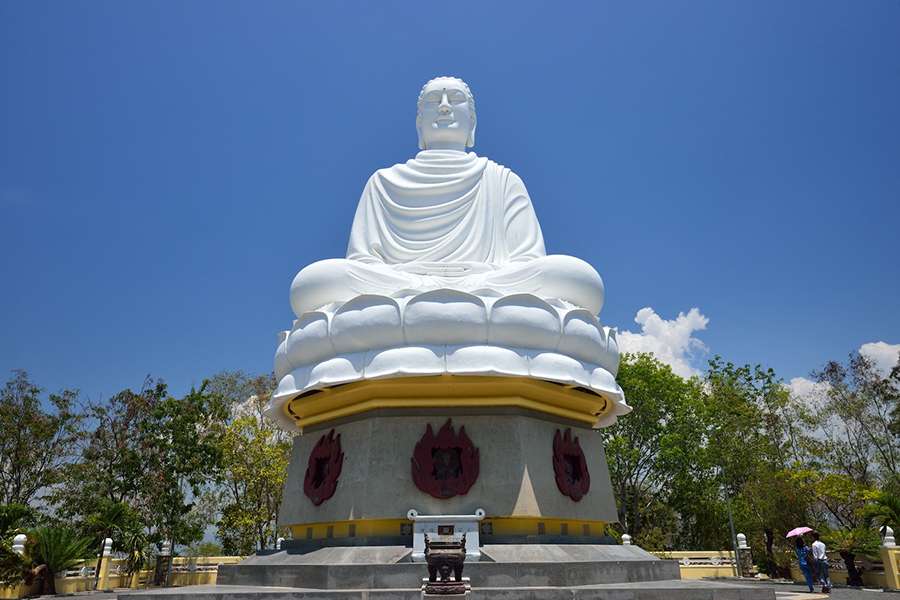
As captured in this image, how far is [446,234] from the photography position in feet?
43.7

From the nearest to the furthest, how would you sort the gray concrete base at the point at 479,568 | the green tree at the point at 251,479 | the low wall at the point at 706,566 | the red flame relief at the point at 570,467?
the gray concrete base at the point at 479,568 < the red flame relief at the point at 570,467 < the low wall at the point at 706,566 < the green tree at the point at 251,479

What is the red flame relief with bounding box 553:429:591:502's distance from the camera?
10.4 m

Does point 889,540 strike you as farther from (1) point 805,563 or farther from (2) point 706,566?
(2) point 706,566

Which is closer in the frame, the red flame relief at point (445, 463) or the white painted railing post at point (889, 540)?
the red flame relief at point (445, 463)

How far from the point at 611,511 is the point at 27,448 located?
19575 millimetres

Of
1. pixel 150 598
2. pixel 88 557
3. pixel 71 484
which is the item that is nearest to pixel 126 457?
pixel 71 484

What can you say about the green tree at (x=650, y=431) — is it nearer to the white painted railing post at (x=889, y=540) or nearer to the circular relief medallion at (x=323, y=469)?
the white painted railing post at (x=889, y=540)

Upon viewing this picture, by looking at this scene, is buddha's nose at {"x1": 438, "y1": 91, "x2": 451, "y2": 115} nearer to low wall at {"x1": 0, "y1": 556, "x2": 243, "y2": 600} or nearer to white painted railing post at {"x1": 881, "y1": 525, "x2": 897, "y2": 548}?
low wall at {"x1": 0, "y1": 556, "x2": 243, "y2": 600}

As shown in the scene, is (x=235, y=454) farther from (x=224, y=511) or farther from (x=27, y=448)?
(x=27, y=448)

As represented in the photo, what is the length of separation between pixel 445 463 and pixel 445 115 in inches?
322

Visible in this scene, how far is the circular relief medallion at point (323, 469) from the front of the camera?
34.3ft

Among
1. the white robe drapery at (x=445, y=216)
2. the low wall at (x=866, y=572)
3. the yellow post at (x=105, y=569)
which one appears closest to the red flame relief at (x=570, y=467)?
the white robe drapery at (x=445, y=216)

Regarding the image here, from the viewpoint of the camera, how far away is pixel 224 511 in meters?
24.5

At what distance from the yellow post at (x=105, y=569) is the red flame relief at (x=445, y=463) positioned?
35.6 feet
